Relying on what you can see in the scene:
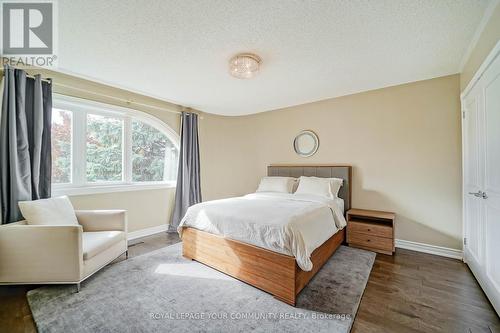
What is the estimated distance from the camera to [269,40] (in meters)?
2.04

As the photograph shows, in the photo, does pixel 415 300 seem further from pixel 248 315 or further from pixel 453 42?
pixel 453 42

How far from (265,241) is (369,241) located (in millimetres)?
1852

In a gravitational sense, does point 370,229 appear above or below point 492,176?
below

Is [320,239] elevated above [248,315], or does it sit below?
above

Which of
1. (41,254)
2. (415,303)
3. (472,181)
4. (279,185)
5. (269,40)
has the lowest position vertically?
(415,303)

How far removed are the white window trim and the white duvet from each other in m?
1.42

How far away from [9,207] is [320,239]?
3355mm

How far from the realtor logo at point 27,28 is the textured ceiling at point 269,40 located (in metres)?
0.10

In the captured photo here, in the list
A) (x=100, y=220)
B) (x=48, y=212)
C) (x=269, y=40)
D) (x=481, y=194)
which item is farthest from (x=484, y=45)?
(x=48, y=212)

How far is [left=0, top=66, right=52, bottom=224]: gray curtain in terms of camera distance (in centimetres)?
227

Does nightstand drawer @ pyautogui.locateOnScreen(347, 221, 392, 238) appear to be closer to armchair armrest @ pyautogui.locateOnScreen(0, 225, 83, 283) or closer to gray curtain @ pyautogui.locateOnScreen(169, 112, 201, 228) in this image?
gray curtain @ pyautogui.locateOnScreen(169, 112, 201, 228)

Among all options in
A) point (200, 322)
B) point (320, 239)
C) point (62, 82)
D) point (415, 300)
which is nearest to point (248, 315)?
point (200, 322)

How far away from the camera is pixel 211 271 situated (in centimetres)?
238

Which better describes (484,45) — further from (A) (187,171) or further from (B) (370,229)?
(A) (187,171)
